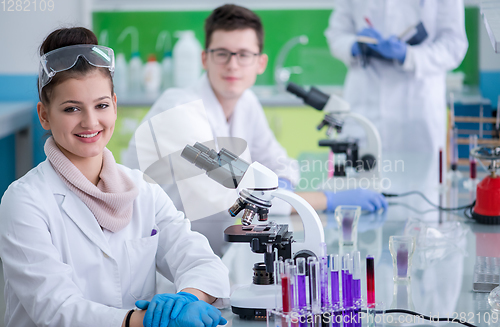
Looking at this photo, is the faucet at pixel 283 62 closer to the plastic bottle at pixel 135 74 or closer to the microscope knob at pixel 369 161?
the plastic bottle at pixel 135 74

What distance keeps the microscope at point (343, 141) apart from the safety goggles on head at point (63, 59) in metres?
0.94

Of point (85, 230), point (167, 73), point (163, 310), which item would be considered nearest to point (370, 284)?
point (163, 310)

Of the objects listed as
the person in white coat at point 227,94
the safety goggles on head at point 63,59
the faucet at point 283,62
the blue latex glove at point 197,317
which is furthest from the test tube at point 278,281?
the faucet at point 283,62

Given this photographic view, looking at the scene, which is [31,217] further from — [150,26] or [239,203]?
[150,26]

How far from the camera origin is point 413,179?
2182mm

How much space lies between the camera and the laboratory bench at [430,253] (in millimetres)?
1077

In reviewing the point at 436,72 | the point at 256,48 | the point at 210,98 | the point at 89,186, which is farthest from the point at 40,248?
the point at 436,72

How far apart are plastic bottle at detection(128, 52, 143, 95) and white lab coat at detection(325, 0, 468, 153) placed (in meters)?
1.77

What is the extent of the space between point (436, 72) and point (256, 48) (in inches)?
50.6

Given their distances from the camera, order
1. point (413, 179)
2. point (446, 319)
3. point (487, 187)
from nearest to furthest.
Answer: point (446, 319)
point (487, 187)
point (413, 179)

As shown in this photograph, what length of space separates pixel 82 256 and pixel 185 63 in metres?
3.15

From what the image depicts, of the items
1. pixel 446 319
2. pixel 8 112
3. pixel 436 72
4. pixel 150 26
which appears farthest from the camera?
pixel 150 26

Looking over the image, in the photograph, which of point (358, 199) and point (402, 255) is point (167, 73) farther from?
point (402, 255)

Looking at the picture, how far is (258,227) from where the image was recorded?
3.52ft
